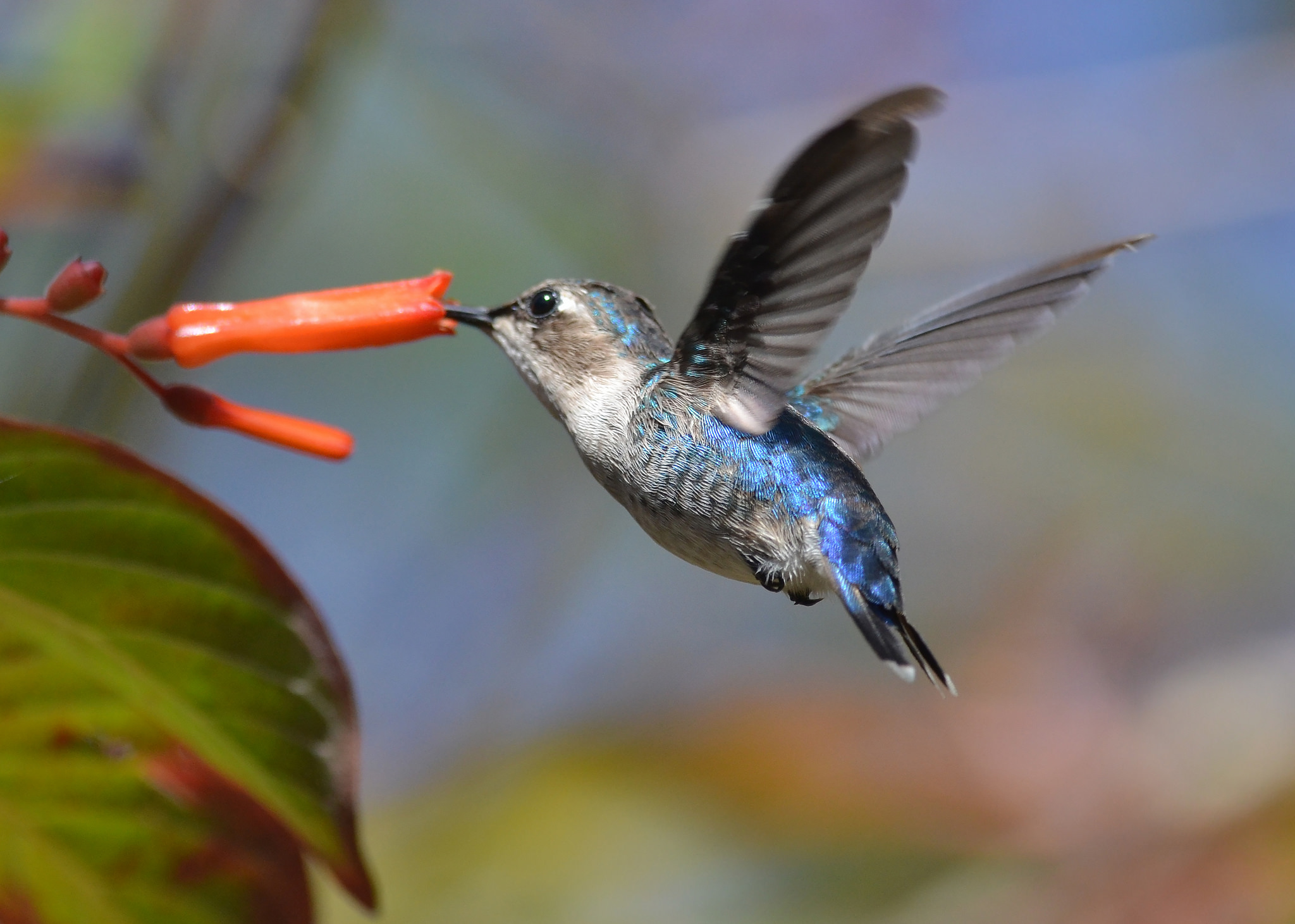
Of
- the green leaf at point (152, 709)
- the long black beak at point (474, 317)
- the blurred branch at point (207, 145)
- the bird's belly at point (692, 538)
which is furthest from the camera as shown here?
the blurred branch at point (207, 145)

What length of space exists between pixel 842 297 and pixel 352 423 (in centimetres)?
451

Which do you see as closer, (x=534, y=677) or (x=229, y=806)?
(x=229, y=806)

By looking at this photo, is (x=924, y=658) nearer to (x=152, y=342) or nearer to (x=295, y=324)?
(x=295, y=324)

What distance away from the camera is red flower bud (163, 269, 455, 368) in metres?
1.54

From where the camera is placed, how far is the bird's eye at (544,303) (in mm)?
2100

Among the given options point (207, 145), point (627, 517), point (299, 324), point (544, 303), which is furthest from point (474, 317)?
point (627, 517)

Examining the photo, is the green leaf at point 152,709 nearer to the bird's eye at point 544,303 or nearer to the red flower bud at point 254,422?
the red flower bud at point 254,422

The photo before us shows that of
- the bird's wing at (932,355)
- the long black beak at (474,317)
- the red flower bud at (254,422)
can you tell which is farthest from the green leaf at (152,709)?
the bird's wing at (932,355)

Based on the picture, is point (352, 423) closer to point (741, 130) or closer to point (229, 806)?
point (741, 130)

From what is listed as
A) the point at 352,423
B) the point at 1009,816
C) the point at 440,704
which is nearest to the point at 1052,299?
the point at 1009,816

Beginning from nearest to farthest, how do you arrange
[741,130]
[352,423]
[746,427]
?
[746,427] → [741,130] → [352,423]

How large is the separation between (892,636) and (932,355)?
623 millimetres

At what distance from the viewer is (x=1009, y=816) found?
3.94 m

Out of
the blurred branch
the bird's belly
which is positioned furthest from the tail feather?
the blurred branch
